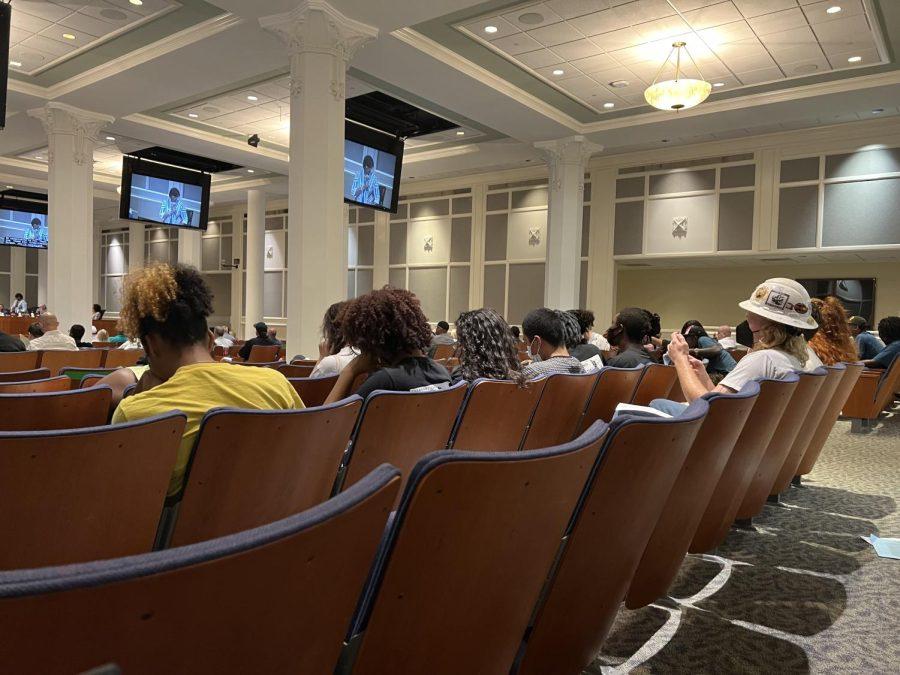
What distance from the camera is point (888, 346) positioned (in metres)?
6.75

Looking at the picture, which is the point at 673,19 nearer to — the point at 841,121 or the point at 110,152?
the point at 841,121

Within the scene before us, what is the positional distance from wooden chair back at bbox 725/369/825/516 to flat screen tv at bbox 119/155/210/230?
11.0 metres

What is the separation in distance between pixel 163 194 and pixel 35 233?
22.5 ft

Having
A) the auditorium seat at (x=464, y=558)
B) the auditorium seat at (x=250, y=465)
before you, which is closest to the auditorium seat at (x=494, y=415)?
A: the auditorium seat at (x=250, y=465)

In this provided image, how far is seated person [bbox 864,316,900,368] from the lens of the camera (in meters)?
6.60

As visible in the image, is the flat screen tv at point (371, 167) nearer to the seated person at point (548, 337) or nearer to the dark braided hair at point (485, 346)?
the seated person at point (548, 337)

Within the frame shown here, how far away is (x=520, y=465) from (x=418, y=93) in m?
8.31

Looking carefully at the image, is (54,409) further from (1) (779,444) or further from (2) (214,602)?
(1) (779,444)

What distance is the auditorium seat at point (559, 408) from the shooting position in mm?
2979

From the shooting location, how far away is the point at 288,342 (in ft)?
21.3

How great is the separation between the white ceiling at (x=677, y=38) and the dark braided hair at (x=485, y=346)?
4.82 m

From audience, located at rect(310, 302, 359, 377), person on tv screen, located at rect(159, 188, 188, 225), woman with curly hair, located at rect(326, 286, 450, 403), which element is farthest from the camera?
person on tv screen, located at rect(159, 188, 188, 225)

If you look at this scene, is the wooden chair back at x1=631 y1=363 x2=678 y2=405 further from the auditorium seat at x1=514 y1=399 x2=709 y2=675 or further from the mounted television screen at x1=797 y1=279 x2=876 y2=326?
the mounted television screen at x1=797 y1=279 x2=876 y2=326

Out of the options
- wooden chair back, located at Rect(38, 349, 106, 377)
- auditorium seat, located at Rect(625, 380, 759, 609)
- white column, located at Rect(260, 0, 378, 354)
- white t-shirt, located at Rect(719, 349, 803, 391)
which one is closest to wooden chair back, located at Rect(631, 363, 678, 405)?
white t-shirt, located at Rect(719, 349, 803, 391)
